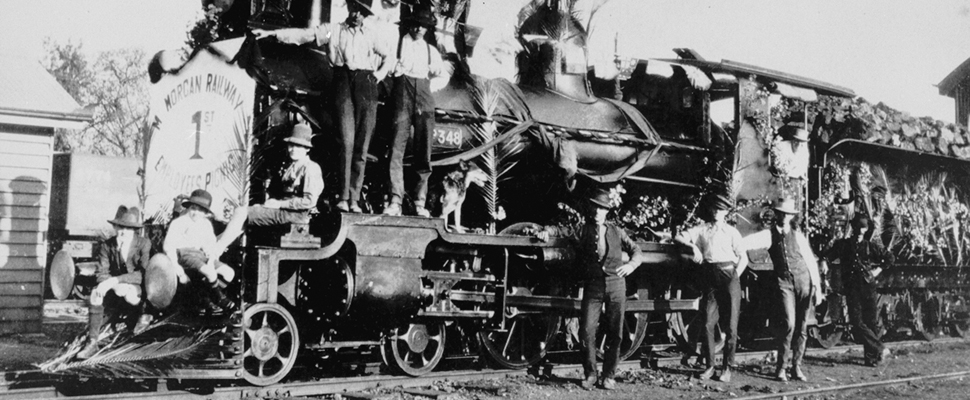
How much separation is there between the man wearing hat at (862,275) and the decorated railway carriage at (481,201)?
426mm

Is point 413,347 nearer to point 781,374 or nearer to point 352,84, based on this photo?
point 352,84

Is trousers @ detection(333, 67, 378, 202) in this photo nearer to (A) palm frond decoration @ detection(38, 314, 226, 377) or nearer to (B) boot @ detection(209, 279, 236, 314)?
(B) boot @ detection(209, 279, 236, 314)

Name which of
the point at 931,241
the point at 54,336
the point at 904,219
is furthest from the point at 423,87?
the point at 931,241

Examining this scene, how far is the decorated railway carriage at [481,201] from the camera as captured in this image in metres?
6.30

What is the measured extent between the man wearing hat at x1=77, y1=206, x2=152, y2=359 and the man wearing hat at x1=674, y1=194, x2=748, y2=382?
5.46 metres

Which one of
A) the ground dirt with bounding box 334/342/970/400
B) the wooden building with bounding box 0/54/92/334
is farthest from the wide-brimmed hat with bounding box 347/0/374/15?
the wooden building with bounding box 0/54/92/334

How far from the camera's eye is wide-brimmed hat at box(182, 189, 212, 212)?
616cm

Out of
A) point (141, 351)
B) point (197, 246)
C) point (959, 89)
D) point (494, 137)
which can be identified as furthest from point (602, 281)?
point (959, 89)

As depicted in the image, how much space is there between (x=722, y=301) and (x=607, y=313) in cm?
162

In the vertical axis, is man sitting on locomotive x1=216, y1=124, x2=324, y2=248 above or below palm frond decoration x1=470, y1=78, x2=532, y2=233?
below

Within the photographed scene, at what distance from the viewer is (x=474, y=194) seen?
8.41 meters

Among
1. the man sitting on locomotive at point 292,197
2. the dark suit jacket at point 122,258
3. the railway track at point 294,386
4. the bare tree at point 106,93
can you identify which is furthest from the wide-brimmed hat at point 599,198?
the bare tree at point 106,93

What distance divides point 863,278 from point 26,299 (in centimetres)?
1099

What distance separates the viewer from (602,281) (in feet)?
25.3
